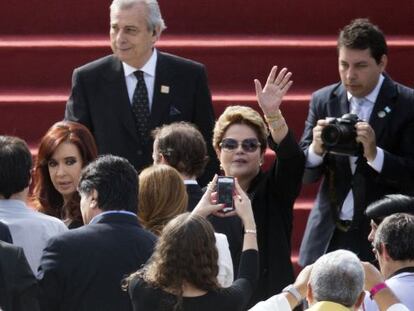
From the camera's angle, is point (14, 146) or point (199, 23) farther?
point (199, 23)

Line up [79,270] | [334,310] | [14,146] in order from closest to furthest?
[334,310] < [79,270] < [14,146]

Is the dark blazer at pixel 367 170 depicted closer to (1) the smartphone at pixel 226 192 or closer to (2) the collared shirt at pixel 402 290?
(1) the smartphone at pixel 226 192

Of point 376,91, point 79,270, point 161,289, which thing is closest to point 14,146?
point 79,270

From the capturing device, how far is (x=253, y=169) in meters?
7.11

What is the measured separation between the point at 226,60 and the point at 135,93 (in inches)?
53.3

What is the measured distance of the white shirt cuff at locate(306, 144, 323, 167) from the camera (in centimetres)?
749

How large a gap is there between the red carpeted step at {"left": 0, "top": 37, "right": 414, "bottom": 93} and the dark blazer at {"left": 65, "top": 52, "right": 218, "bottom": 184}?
1.16 metres

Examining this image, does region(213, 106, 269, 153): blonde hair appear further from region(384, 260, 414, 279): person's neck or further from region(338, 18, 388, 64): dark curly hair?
region(384, 260, 414, 279): person's neck

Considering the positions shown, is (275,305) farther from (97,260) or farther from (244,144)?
(244,144)

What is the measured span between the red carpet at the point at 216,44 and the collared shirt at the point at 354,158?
1.09 m

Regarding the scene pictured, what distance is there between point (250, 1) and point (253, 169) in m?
2.56

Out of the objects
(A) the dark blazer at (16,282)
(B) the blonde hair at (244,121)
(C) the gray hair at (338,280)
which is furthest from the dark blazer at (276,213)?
(C) the gray hair at (338,280)

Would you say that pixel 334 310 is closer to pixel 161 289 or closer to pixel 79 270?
pixel 161 289

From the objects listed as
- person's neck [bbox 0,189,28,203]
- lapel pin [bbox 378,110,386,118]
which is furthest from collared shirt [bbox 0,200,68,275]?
lapel pin [bbox 378,110,386,118]
